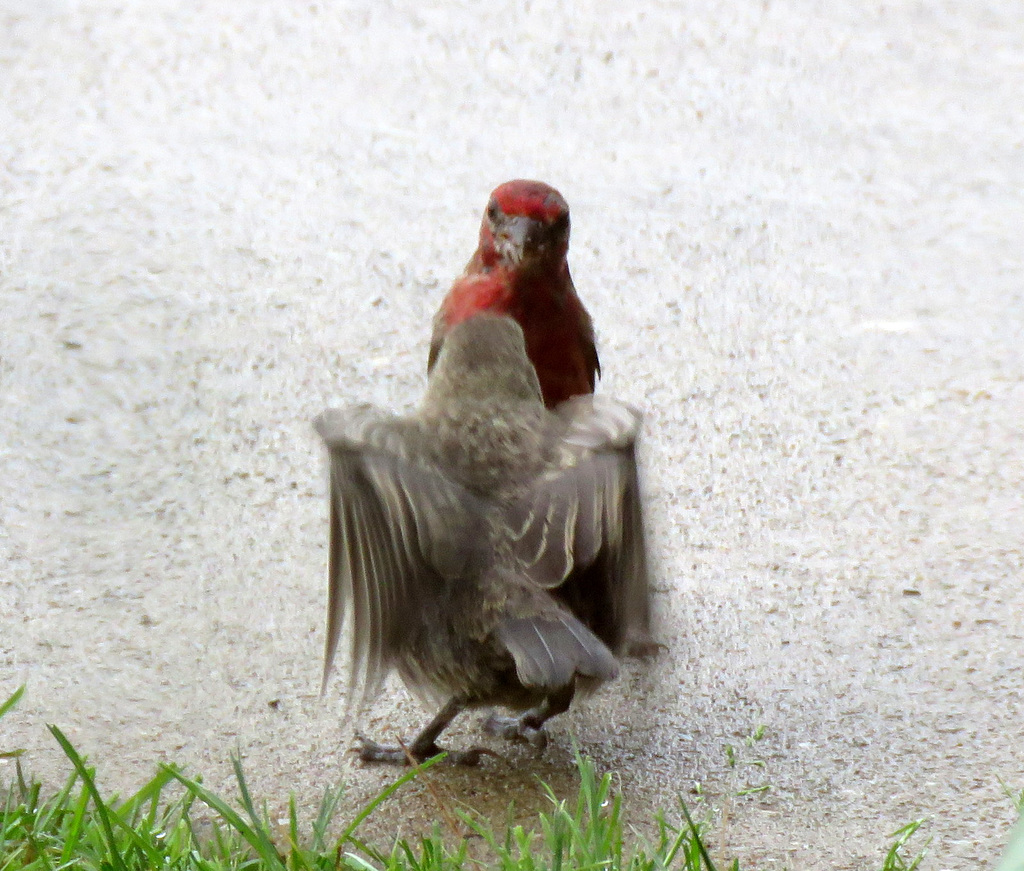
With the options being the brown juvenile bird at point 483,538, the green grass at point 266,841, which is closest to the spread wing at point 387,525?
the brown juvenile bird at point 483,538

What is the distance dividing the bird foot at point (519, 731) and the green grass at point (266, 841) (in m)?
0.41

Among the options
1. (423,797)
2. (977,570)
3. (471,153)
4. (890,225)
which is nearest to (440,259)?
(471,153)

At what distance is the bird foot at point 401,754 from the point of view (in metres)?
3.13

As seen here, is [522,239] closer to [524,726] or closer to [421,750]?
[524,726]

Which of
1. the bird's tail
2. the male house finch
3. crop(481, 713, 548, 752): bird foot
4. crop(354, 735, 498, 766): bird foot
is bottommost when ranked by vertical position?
crop(354, 735, 498, 766): bird foot

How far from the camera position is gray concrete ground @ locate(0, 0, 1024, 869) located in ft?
10.5

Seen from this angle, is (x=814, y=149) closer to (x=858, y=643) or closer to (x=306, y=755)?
(x=858, y=643)

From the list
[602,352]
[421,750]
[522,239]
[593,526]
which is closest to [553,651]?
[593,526]

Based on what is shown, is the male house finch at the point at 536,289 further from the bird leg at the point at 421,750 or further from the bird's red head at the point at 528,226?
the bird leg at the point at 421,750

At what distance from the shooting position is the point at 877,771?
305 centimetres

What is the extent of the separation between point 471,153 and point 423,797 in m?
3.60

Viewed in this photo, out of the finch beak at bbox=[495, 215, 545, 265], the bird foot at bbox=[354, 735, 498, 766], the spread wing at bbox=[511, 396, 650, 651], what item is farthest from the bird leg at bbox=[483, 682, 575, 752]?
the finch beak at bbox=[495, 215, 545, 265]

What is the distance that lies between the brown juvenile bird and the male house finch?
3.15ft

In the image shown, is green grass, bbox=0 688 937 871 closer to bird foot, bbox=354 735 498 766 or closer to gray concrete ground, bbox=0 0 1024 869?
gray concrete ground, bbox=0 0 1024 869
